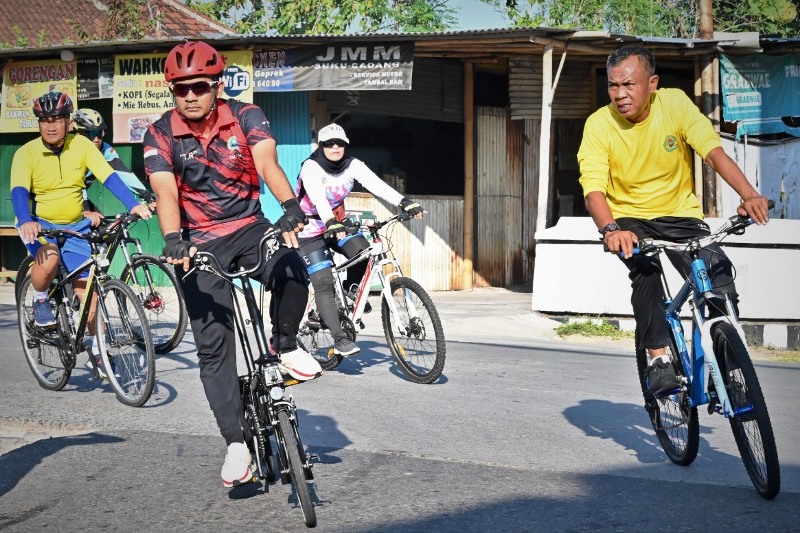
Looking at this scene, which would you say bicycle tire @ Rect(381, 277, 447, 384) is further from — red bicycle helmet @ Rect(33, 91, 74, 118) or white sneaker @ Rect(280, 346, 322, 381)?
white sneaker @ Rect(280, 346, 322, 381)

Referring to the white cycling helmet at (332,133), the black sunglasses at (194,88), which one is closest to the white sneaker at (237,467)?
the black sunglasses at (194,88)

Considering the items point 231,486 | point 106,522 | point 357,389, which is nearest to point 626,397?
point 357,389

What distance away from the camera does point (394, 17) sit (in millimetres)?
31547

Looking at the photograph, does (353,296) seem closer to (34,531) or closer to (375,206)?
(34,531)

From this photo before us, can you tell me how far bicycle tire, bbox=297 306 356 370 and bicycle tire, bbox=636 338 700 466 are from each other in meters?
3.27

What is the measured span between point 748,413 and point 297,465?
6.28ft

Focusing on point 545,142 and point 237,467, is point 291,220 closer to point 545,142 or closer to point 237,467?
point 237,467

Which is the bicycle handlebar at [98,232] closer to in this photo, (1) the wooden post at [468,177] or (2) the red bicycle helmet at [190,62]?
(2) the red bicycle helmet at [190,62]

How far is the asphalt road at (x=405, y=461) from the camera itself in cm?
460

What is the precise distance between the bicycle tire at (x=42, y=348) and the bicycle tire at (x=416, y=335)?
2464mm

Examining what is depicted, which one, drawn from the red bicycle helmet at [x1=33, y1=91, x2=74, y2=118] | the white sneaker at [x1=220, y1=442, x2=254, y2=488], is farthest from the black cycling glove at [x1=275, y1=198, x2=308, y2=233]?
the red bicycle helmet at [x1=33, y1=91, x2=74, y2=118]

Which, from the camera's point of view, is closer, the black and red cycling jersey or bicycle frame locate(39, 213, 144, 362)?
the black and red cycling jersey

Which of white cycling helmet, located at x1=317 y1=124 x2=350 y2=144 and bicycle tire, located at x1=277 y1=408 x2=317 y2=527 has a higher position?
white cycling helmet, located at x1=317 y1=124 x2=350 y2=144

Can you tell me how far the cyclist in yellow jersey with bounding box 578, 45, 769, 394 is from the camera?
214 inches
